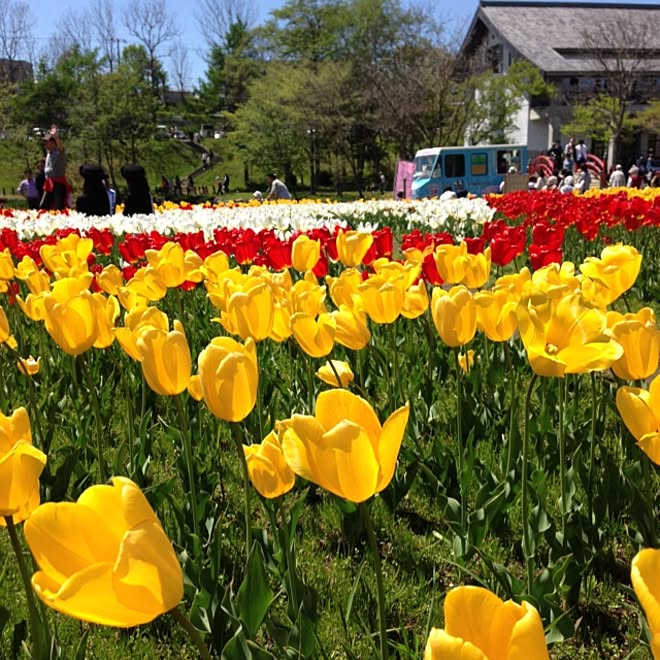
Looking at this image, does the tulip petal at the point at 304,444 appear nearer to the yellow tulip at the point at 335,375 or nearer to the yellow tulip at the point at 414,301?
the yellow tulip at the point at 335,375

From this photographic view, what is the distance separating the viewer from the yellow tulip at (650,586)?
0.59 meters

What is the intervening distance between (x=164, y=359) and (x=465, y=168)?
84.3 feet

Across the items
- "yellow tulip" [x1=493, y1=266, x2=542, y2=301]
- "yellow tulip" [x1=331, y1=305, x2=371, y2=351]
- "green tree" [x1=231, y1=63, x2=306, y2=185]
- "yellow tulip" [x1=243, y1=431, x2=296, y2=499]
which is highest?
"green tree" [x1=231, y1=63, x2=306, y2=185]

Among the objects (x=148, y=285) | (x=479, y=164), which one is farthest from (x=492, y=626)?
(x=479, y=164)

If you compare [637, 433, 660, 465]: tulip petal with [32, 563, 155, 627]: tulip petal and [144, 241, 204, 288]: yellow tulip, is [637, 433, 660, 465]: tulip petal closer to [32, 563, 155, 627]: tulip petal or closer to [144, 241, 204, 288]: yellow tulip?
[32, 563, 155, 627]: tulip petal

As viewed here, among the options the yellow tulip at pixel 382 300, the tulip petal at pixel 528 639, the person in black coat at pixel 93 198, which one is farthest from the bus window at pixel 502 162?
the tulip petal at pixel 528 639

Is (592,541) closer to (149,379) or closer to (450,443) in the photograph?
(450,443)

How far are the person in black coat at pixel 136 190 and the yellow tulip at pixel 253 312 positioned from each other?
10.5 metres

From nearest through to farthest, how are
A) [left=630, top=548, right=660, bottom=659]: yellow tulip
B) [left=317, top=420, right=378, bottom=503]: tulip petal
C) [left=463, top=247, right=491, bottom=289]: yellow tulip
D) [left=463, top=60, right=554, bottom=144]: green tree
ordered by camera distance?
1. [left=630, top=548, right=660, bottom=659]: yellow tulip
2. [left=317, top=420, right=378, bottom=503]: tulip petal
3. [left=463, top=247, right=491, bottom=289]: yellow tulip
4. [left=463, top=60, right=554, bottom=144]: green tree

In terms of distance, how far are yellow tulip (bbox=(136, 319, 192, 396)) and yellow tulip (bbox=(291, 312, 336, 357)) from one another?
474 mm

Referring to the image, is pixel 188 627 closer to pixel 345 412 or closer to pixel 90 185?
pixel 345 412

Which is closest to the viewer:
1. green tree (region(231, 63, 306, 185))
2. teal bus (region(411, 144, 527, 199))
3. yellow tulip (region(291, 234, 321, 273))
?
yellow tulip (region(291, 234, 321, 273))

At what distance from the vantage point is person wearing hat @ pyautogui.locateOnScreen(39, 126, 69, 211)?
443 inches

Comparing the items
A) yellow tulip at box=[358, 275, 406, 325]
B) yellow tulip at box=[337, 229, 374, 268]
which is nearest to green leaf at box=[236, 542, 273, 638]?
yellow tulip at box=[358, 275, 406, 325]
